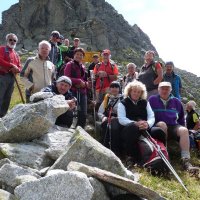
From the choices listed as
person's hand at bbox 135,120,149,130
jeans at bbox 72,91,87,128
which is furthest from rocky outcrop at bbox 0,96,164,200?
jeans at bbox 72,91,87,128

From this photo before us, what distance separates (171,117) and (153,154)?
2146 mm

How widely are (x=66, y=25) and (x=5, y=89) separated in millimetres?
68137

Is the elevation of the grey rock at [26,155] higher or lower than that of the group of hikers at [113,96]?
lower

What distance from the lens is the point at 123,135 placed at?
10172mm

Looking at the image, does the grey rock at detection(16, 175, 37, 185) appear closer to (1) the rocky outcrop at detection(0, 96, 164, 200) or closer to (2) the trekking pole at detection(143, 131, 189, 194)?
(1) the rocky outcrop at detection(0, 96, 164, 200)

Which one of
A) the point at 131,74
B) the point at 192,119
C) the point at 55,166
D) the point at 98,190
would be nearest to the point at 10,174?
the point at 55,166

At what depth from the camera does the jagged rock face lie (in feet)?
243

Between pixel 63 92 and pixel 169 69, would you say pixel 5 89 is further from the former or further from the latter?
pixel 169 69

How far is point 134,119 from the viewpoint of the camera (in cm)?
1050

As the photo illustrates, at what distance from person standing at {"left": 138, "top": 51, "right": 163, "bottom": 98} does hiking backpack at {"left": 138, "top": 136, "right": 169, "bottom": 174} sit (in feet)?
12.1

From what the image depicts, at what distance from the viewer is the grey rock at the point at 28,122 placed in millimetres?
8570

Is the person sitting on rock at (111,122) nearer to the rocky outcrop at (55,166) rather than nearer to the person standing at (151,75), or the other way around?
the rocky outcrop at (55,166)

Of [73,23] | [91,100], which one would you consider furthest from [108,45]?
[91,100]

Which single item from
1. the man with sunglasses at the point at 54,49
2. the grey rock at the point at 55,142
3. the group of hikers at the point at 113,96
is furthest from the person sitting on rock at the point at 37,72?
the grey rock at the point at 55,142
